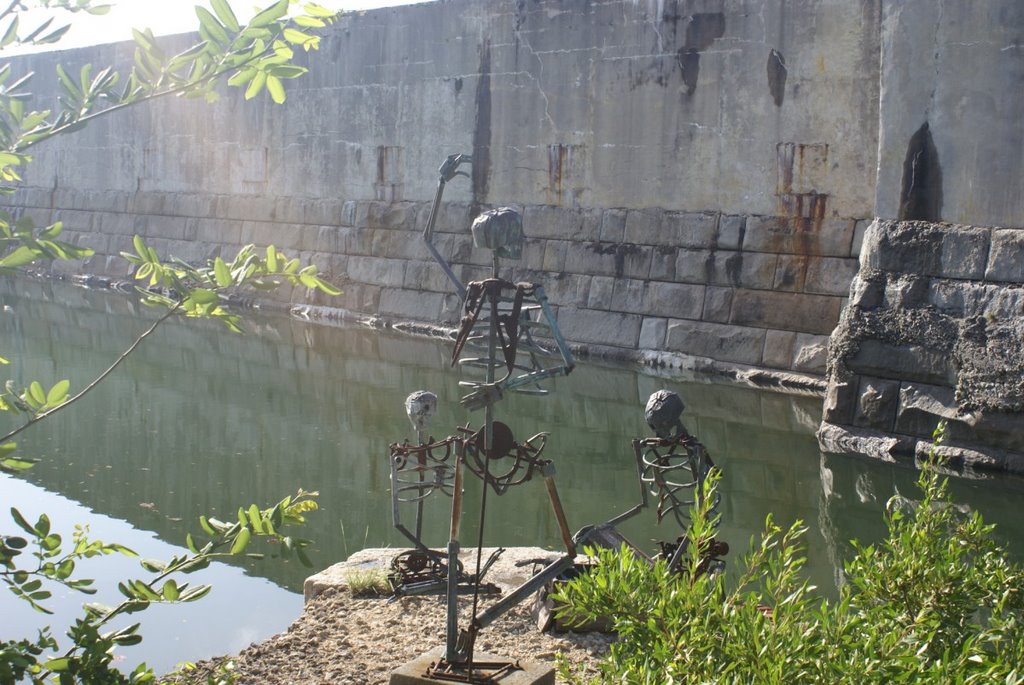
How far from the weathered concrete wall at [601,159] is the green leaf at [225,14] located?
27.0 ft

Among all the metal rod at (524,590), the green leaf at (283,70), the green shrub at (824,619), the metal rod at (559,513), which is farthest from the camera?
the metal rod at (559,513)

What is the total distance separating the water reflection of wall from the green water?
2 centimetres

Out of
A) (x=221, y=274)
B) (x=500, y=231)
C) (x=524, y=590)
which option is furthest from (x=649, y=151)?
(x=221, y=274)

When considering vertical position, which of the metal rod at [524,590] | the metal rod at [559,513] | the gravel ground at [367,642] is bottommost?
the gravel ground at [367,642]

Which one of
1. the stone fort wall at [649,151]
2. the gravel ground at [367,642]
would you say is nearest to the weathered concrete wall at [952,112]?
the stone fort wall at [649,151]

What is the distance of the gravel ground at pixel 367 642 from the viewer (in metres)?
4.09

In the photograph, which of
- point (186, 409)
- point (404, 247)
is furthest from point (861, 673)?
point (404, 247)

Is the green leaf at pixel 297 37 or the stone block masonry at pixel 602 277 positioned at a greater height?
the green leaf at pixel 297 37

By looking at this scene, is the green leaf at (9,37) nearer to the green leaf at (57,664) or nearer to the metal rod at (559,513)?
the green leaf at (57,664)

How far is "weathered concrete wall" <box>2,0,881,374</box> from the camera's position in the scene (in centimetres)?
1013

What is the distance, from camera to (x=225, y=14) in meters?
2.05

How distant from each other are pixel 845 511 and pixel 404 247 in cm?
795

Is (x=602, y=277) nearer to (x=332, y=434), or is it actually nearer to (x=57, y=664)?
(x=332, y=434)

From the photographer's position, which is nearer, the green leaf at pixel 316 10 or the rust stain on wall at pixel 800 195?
the green leaf at pixel 316 10
